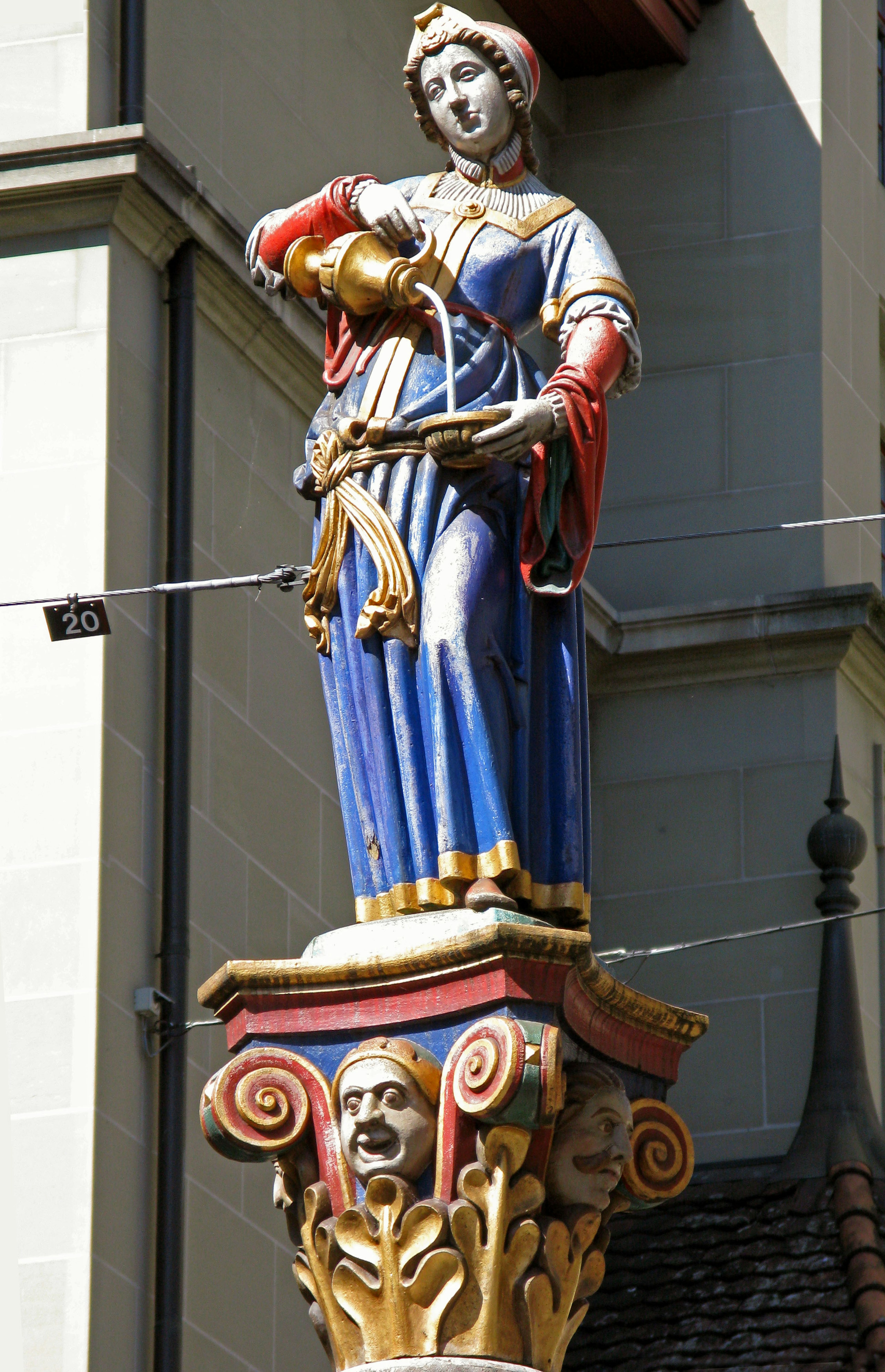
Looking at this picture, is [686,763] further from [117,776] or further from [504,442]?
[504,442]

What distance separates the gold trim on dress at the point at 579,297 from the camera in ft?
25.3

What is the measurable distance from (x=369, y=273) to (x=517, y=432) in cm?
61

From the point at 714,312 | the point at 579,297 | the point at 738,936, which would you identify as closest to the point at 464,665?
the point at 579,297

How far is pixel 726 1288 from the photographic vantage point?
14555 mm

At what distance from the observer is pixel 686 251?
16844 mm

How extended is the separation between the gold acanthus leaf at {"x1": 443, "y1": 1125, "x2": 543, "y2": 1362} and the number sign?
3429 mm

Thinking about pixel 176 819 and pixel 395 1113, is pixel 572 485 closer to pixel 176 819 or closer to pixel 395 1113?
pixel 395 1113

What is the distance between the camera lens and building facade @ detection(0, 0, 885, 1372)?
35.0 ft

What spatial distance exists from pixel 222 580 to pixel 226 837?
2.25 m

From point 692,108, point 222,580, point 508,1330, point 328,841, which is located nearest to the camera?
point 508,1330

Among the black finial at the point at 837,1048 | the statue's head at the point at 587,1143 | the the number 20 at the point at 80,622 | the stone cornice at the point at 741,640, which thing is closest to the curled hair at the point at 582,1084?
the statue's head at the point at 587,1143

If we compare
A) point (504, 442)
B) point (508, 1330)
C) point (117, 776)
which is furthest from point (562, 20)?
point (508, 1330)

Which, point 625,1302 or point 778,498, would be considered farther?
point 778,498

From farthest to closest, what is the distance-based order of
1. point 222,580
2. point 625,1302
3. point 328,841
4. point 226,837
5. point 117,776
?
point 625,1302
point 328,841
point 226,837
point 117,776
point 222,580
